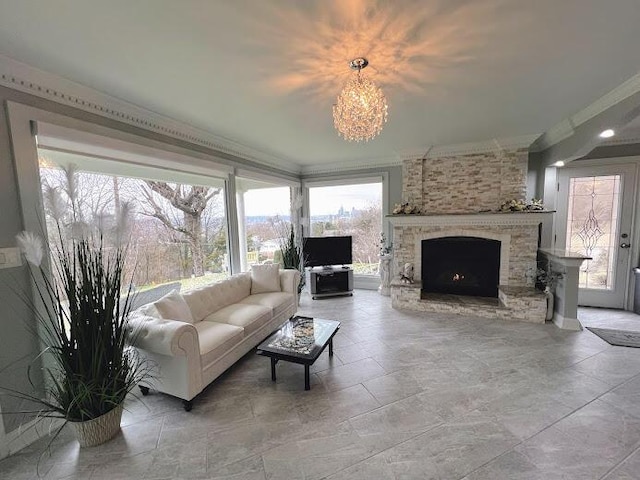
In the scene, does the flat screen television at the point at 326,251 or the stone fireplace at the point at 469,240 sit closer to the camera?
the stone fireplace at the point at 469,240

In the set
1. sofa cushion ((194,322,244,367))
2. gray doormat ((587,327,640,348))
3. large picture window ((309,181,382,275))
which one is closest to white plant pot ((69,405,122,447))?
sofa cushion ((194,322,244,367))

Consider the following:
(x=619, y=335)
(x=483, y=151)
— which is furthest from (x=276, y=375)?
(x=483, y=151)

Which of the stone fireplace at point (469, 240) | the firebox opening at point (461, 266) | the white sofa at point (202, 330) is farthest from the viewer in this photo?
the firebox opening at point (461, 266)

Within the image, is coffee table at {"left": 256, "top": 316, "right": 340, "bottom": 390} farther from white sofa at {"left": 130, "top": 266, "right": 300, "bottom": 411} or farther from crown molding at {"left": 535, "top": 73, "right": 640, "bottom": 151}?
crown molding at {"left": 535, "top": 73, "right": 640, "bottom": 151}

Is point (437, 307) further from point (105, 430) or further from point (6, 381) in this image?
point (6, 381)

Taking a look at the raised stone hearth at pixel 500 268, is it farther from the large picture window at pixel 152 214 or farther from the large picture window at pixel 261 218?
the large picture window at pixel 152 214

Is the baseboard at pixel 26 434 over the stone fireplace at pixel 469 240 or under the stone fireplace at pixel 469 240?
under

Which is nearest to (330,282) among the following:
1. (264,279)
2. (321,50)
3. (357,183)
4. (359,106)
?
(264,279)

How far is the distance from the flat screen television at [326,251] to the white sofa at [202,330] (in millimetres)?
1485

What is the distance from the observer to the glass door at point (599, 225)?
416 cm

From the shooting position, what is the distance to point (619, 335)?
3.36m

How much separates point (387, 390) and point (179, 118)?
340cm

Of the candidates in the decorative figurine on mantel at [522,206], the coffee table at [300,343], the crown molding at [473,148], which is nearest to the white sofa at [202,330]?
the coffee table at [300,343]

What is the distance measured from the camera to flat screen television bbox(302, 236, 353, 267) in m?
5.36
